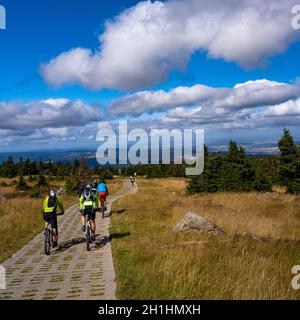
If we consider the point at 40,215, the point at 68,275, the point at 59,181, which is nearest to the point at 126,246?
the point at 68,275

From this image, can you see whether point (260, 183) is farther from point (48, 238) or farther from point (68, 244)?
point (48, 238)

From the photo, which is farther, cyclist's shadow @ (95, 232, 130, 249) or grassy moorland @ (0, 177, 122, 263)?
grassy moorland @ (0, 177, 122, 263)

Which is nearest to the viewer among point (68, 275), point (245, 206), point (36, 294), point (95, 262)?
point (36, 294)

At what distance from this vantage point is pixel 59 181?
59.4 meters

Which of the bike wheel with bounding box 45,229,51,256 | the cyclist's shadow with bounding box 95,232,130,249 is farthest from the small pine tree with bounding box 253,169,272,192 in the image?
the bike wheel with bounding box 45,229,51,256

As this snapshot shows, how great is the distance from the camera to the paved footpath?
7.45 m

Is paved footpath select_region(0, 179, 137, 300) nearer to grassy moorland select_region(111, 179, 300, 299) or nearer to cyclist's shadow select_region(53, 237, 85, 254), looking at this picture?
cyclist's shadow select_region(53, 237, 85, 254)

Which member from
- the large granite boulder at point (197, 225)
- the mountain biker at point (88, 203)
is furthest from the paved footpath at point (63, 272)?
the large granite boulder at point (197, 225)

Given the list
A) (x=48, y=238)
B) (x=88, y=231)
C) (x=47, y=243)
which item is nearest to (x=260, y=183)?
(x=88, y=231)

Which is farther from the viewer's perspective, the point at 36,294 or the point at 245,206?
the point at 245,206

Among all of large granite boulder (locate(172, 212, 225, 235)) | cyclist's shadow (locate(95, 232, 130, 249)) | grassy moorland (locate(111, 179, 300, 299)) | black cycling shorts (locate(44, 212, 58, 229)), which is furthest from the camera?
large granite boulder (locate(172, 212, 225, 235))

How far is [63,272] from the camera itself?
29.8ft
